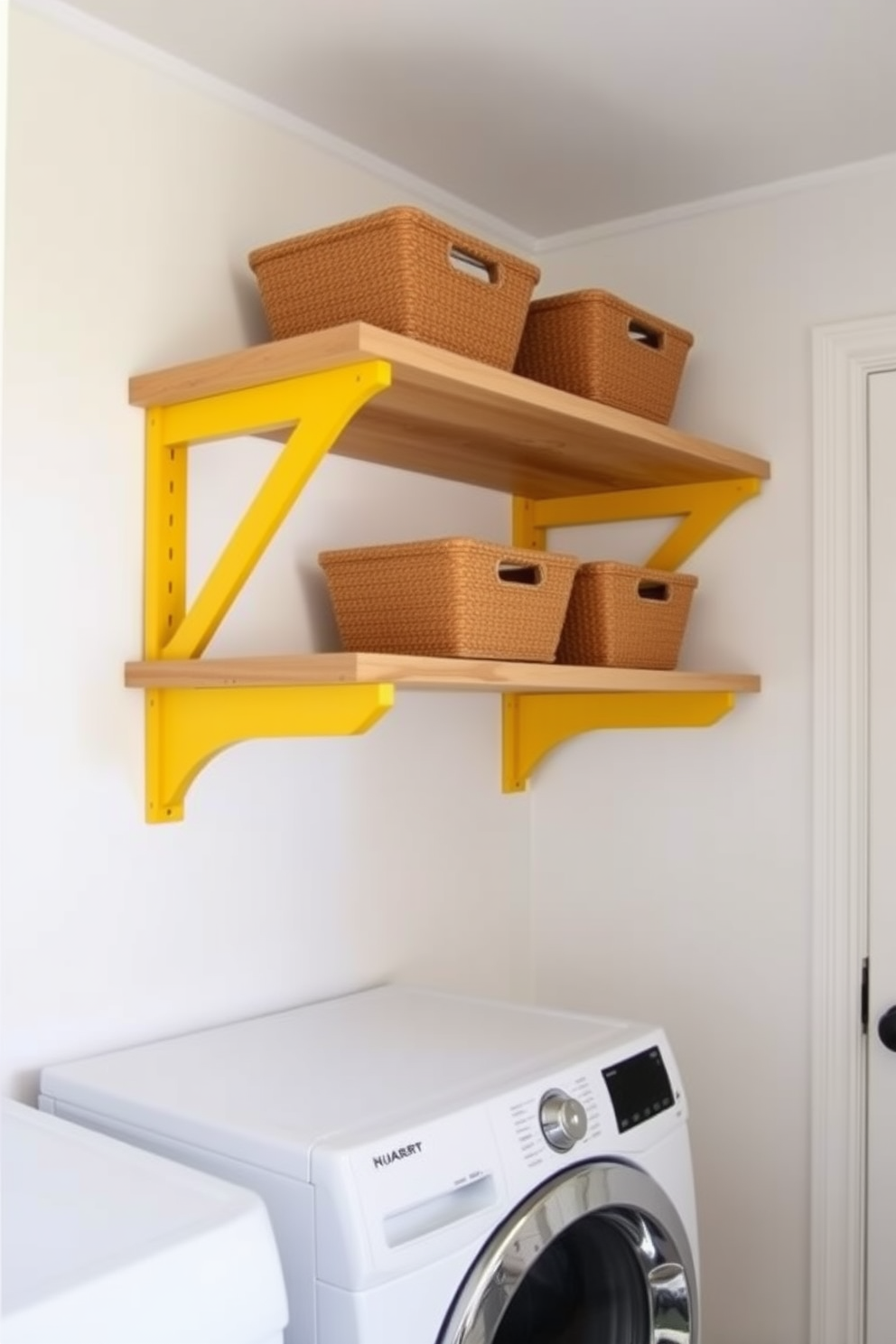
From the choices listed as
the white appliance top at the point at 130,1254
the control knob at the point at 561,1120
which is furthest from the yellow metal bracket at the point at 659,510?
the white appliance top at the point at 130,1254

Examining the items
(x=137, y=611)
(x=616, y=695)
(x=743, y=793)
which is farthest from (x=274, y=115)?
(x=743, y=793)

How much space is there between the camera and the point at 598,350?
2006 millimetres

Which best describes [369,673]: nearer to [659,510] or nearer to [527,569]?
[527,569]

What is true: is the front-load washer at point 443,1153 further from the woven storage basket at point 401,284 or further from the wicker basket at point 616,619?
the woven storage basket at point 401,284

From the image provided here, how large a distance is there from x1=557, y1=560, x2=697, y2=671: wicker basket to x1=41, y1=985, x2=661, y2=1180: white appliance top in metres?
0.55

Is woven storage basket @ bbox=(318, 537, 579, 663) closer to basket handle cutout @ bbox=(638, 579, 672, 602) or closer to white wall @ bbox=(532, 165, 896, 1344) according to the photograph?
basket handle cutout @ bbox=(638, 579, 672, 602)

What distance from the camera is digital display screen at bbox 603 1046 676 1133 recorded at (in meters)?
1.70

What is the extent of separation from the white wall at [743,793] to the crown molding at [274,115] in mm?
259

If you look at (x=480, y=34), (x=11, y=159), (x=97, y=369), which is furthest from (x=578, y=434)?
(x=11, y=159)

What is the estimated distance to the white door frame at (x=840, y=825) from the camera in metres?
2.15

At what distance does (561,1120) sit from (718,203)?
156cm

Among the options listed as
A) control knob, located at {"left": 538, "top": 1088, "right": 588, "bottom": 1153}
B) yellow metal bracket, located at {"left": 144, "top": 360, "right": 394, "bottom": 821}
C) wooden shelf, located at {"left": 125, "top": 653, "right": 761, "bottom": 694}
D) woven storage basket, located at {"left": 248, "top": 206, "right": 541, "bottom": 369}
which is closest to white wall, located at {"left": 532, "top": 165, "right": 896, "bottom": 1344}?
wooden shelf, located at {"left": 125, "top": 653, "right": 761, "bottom": 694}

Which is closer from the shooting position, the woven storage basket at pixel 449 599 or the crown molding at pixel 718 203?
the woven storage basket at pixel 449 599

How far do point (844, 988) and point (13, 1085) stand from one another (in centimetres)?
129
